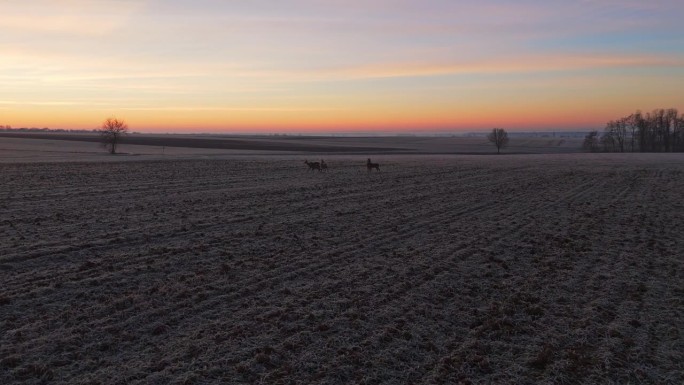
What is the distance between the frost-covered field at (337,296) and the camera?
6.86 m

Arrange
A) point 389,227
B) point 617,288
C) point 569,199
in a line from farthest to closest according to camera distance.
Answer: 1. point 569,199
2. point 389,227
3. point 617,288

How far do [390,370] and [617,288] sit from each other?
598 centimetres

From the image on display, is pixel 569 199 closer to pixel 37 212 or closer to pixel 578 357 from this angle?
pixel 578 357

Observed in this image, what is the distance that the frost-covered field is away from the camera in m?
6.86

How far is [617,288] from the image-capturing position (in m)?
10.3

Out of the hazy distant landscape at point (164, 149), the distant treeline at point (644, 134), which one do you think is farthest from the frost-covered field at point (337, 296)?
the distant treeline at point (644, 134)

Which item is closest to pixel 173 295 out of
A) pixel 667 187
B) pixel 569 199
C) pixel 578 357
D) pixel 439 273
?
pixel 439 273

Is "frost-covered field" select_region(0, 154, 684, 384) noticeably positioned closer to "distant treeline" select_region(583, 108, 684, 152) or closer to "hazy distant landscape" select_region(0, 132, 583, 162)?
"hazy distant landscape" select_region(0, 132, 583, 162)

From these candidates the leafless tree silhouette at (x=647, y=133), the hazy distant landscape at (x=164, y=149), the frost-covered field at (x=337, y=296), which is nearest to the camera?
the frost-covered field at (x=337, y=296)

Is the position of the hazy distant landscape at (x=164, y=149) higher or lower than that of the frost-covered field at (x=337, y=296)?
higher

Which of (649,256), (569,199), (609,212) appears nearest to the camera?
(649,256)

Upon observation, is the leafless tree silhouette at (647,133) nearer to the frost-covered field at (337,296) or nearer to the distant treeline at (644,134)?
the distant treeline at (644,134)

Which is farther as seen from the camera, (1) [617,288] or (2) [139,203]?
(2) [139,203]

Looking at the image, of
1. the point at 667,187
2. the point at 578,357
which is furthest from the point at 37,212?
the point at 667,187
